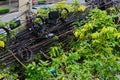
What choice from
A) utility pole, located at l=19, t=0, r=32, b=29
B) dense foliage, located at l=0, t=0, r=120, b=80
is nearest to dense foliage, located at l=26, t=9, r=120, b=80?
dense foliage, located at l=0, t=0, r=120, b=80

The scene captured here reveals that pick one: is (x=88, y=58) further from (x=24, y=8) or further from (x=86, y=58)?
(x=24, y=8)

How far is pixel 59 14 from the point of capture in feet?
20.6

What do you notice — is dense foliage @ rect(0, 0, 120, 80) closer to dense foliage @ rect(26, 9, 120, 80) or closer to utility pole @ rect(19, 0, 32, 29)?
dense foliage @ rect(26, 9, 120, 80)

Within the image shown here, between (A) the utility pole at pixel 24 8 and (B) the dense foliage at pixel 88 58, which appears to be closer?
(B) the dense foliage at pixel 88 58

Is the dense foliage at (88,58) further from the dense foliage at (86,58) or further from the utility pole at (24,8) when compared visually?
the utility pole at (24,8)

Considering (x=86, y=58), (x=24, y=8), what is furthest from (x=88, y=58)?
(x=24, y=8)

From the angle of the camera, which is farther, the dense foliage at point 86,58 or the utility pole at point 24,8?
the utility pole at point 24,8

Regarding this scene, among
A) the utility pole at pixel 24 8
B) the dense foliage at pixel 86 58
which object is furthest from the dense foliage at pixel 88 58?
the utility pole at pixel 24 8

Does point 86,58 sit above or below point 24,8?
below

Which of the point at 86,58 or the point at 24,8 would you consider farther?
the point at 24,8

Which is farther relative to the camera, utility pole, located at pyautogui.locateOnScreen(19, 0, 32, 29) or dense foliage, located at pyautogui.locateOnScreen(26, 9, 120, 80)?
utility pole, located at pyautogui.locateOnScreen(19, 0, 32, 29)

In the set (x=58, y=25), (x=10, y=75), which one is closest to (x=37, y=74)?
(x=10, y=75)

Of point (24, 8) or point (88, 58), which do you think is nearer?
point (88, 58)

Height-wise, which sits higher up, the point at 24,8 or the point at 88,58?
the point at 24,8
